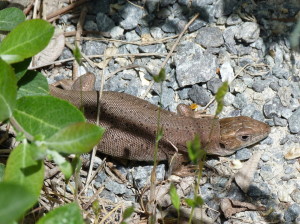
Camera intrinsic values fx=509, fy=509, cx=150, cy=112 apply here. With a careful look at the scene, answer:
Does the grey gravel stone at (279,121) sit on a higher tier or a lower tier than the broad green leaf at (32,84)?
lower

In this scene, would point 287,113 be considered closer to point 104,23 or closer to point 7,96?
point 104,23

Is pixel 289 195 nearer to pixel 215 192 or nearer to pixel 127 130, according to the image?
pixel 215 192

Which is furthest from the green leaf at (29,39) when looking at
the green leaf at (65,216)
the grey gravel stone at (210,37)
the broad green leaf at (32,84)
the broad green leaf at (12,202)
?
the grey gravel stone at (210,37)

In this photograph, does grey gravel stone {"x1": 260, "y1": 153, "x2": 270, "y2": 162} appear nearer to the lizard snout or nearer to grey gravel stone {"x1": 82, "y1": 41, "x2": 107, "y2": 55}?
the lizard snout

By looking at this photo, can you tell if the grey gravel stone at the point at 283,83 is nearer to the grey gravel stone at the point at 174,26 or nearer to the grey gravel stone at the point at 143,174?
the grey gravel stone at the point at 174,26

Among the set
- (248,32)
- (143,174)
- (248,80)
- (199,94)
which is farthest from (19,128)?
(248,32)

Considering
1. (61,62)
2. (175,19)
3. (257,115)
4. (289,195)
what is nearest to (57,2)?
(61,62)
